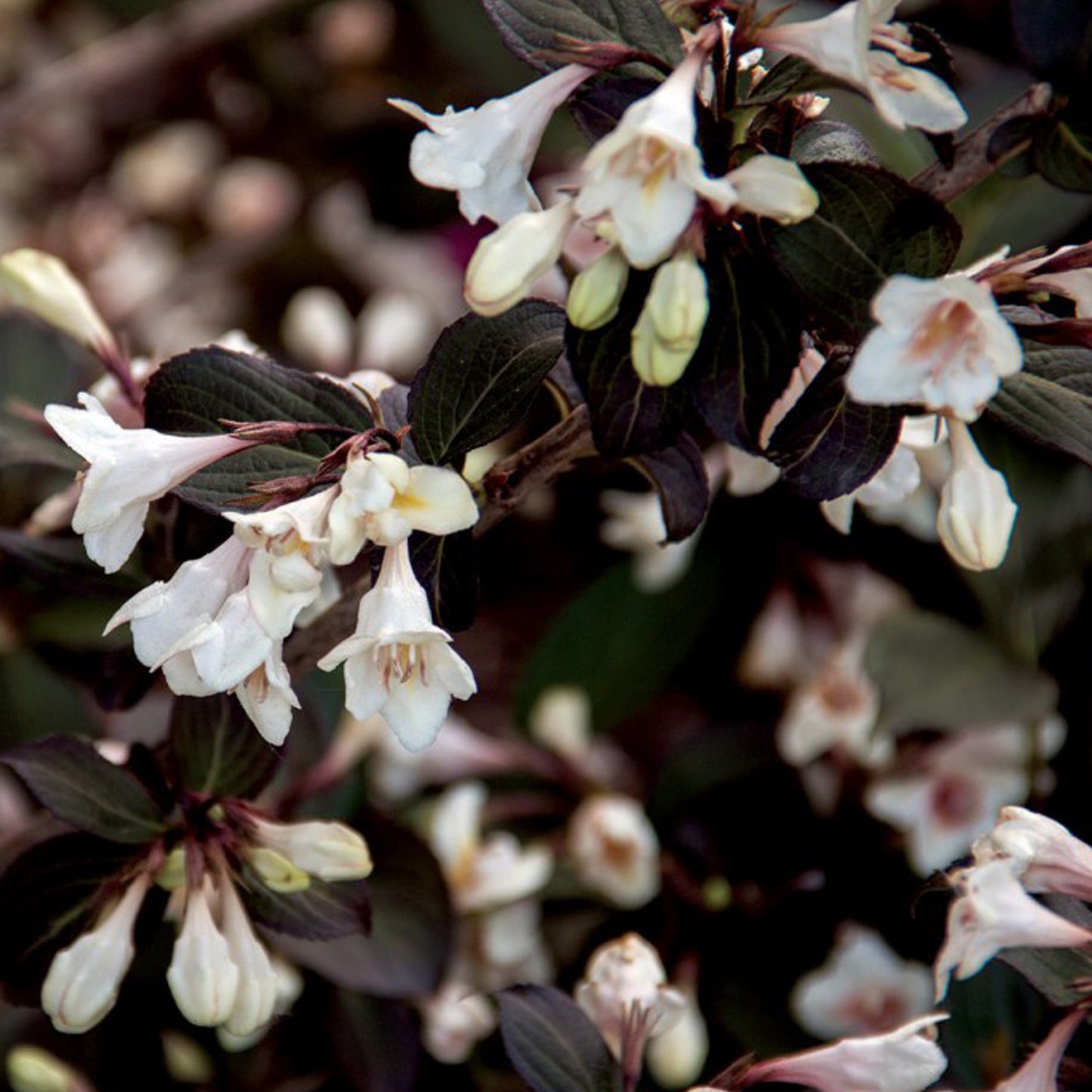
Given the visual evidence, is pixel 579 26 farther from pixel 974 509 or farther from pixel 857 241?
pixel 974 509

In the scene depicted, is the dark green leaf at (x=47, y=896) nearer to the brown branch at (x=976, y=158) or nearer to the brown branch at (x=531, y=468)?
the brown branch at (x=531, y=468)

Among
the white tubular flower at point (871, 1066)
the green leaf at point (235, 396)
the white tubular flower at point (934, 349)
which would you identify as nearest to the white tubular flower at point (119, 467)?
the green leaf at point (235, 396)

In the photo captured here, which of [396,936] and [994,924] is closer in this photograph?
[994,924]

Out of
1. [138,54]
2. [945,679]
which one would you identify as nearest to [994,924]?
[945,679]

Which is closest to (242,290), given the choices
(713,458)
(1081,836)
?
(713,458)

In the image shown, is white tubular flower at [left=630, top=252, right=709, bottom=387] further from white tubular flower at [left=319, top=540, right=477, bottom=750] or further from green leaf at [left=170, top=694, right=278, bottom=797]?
green leaf at [left=170, top=694, right=278, bottom=797]

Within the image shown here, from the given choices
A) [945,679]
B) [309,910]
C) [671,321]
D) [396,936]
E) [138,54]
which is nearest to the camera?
[671,321]
